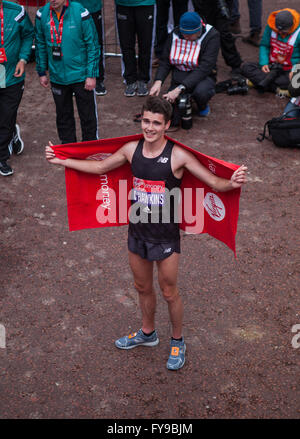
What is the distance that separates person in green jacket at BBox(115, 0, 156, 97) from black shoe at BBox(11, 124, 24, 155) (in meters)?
2.45

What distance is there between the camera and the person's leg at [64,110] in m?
6.73

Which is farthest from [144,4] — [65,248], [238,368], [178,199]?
[238,368]

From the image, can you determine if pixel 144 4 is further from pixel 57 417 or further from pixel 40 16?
pixel 57 417

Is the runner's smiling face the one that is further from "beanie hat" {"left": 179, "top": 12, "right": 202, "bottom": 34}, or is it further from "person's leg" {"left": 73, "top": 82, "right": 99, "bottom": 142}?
"beanie hat" {"left": 179, "top": 12, "right": 202, "bottom": 34}

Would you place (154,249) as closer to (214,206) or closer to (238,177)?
(214,206)

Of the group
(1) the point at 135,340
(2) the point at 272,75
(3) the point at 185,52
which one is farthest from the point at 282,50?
(1) the point at 135,340

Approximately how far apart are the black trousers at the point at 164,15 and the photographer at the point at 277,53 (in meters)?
1.55

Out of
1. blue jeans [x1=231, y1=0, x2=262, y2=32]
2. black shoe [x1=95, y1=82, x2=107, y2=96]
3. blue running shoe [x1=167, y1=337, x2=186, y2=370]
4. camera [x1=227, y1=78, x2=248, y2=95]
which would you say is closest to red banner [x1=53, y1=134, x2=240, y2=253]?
blue running shoe [x1=167, y1=337, x2=186, y2=370]

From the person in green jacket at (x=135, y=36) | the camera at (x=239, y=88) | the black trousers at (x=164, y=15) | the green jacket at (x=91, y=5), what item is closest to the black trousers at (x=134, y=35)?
the person in green jacket at (x=135, y=36)

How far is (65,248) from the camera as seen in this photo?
5664 millimetres

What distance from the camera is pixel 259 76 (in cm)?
893

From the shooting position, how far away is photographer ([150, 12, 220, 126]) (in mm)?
7516

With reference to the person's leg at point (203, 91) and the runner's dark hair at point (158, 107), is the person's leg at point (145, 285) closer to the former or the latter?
the runner's dark hair at point (158, 107)

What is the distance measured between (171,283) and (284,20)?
5794mm
